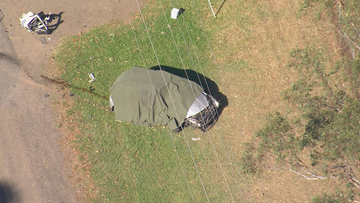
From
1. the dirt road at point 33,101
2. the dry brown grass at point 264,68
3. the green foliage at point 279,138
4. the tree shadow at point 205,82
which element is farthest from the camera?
the tree shadow at point 205,82

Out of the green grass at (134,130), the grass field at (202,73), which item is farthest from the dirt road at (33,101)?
the green grass at (134,130)

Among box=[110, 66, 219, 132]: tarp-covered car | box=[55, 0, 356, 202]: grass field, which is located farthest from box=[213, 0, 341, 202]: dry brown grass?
box=[110, 66, 219, 132]: tarp-covered car

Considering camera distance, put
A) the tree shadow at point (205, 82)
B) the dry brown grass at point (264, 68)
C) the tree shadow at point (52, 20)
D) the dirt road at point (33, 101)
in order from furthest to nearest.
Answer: the tree shadow at point (52, 20) < the tree shadow at point (205, 82) < the dirt road at point (33, 101) < the dry brown grass at point (264, 68)

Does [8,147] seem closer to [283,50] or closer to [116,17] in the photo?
[116,17]

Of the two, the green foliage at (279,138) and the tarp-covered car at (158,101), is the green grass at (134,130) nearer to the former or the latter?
the tarp-covered car at (158,101)

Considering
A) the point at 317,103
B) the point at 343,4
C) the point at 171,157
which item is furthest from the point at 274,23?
the point at 171,157

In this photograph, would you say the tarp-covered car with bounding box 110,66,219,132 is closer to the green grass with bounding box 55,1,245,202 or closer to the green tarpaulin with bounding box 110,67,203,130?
the green tarpaulin with bounding box 110,67,203,130
